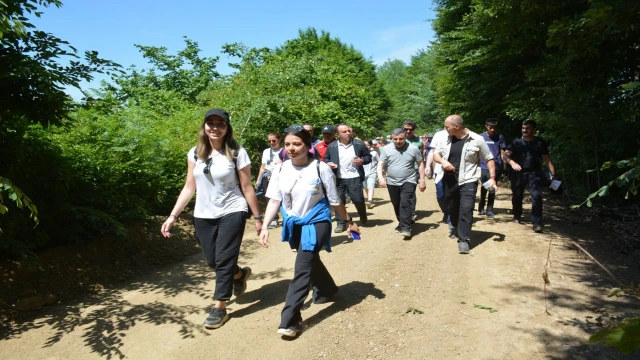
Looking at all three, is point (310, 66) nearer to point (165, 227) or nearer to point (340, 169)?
point (340, 169)

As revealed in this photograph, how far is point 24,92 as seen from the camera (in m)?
4.75

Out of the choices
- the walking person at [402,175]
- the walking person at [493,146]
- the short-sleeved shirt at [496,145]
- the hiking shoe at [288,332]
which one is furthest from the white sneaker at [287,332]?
the short-sleeved shirt at [496,145]

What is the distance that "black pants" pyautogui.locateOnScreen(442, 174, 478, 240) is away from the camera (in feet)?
21.2

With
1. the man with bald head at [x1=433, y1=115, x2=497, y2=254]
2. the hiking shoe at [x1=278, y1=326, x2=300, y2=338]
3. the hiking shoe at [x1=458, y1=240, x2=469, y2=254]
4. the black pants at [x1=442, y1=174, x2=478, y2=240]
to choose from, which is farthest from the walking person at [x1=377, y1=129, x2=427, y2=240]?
the hiking shoe at [x1=278, y1=326, x2=300, y2=338]

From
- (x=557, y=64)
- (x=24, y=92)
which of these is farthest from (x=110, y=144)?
(x=557, y=64)

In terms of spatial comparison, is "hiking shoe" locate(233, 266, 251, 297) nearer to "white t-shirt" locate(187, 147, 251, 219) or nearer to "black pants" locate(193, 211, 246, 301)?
"black pants" locate(193, 211, 246, 301)

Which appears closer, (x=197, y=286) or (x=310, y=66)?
(x=197, y=286)

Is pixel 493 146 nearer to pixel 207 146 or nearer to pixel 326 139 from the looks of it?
pixel 326 139

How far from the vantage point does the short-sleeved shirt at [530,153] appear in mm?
7574

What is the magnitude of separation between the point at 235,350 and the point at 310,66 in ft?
39.5

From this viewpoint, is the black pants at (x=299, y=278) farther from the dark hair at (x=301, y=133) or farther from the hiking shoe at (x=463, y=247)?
the hiking shoe at (x=463, y=247)

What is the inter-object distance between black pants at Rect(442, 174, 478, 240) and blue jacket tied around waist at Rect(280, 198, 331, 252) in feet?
9.68

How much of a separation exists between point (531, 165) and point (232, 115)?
7514 millimetres

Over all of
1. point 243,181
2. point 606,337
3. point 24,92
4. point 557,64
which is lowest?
point 606,337
